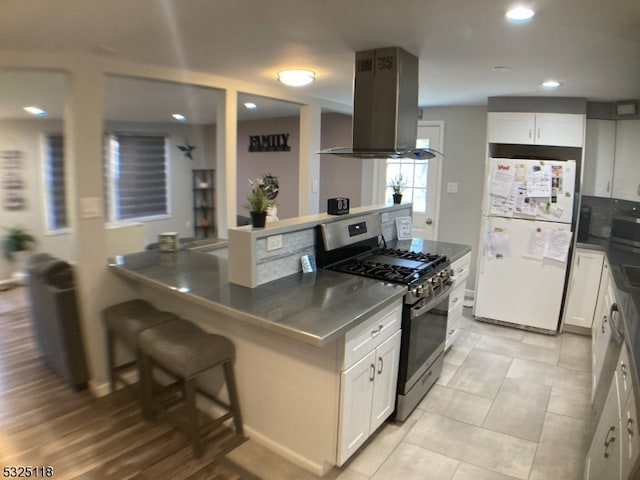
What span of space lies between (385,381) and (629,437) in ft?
3.94

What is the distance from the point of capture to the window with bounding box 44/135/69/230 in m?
5.98

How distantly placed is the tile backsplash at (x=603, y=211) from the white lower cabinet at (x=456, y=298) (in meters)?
1.64

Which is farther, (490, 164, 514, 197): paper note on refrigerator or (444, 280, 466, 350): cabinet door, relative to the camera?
→ (490, 164, 514, 197): paper note on refrigerator

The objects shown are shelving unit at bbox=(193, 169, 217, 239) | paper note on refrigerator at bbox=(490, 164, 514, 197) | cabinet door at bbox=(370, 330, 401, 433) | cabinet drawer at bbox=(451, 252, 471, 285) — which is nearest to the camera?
cabinet door at bbox=(370, 330, 401, 433)

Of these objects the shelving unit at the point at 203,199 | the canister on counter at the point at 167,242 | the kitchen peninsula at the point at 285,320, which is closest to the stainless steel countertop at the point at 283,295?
the kitchen peninsula at the point at 285,320

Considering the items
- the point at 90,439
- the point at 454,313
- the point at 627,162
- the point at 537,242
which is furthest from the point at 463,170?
the point at 90,439

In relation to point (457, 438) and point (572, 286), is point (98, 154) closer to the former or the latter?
point (457, 438)

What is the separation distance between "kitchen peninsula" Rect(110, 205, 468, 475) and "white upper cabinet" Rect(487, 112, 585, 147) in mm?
2432

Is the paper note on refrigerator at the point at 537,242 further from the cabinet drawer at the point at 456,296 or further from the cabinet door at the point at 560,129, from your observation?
the cabinet drawer at the point at 456,296

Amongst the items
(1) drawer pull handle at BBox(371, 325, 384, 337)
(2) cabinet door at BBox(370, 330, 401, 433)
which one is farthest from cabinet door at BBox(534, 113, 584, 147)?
(1) drawer pull handle at BBox(371, 325, 384, 337)

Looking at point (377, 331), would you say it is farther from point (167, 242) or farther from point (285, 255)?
point (167, 242)

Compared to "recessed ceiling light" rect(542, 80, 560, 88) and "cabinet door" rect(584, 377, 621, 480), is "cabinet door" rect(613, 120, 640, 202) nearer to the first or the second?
"recessed ceiling light" rect(542, 80, 560, 88)

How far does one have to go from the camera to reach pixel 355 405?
2.11 m

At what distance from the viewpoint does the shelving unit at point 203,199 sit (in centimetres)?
777
